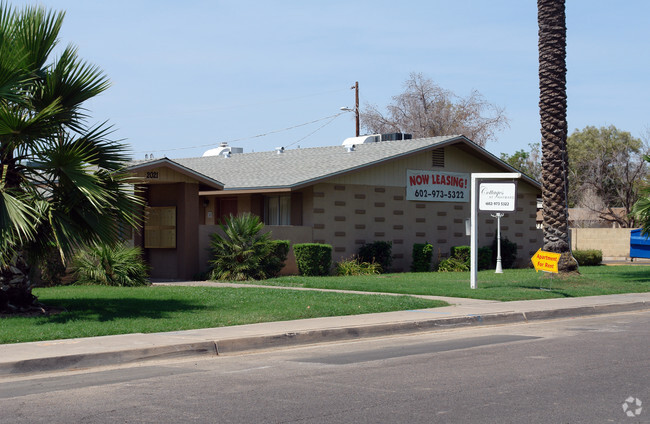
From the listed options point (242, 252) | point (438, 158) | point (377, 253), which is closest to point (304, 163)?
point (377, 253)

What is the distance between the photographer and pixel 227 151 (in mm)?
36312

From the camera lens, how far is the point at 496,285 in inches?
809

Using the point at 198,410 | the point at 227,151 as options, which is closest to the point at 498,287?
the point at 198,410

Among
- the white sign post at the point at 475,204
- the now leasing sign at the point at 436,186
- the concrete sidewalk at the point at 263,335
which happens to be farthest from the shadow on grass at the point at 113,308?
the now leasing sign at the point at 436,186

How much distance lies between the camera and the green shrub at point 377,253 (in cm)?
2688

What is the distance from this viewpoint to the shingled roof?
85.3 feet

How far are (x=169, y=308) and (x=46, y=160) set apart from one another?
3.57m

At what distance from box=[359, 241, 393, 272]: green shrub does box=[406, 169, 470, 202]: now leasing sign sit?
2576 mm

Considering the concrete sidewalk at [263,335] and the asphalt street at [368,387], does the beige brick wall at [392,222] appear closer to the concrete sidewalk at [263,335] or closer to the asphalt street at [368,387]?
the concrete sidewalk at [263,335]

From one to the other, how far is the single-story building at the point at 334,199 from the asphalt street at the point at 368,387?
492 inches

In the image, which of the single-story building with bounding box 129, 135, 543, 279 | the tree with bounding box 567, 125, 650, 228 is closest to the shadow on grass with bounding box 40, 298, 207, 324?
the single-story building with bounding box 129, 135, 543, 279

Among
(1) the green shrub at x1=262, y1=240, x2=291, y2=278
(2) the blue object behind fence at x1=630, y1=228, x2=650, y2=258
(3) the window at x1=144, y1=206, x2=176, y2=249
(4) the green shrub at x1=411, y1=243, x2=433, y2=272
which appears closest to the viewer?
(1) the green shrub at x1=262, y1=240, x2=291, y2=278

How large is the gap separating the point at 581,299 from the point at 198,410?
12.9 m

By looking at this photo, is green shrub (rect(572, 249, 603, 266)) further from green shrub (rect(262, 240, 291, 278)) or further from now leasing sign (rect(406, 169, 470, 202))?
green shrub (rect(262, 240, 291, 278))
